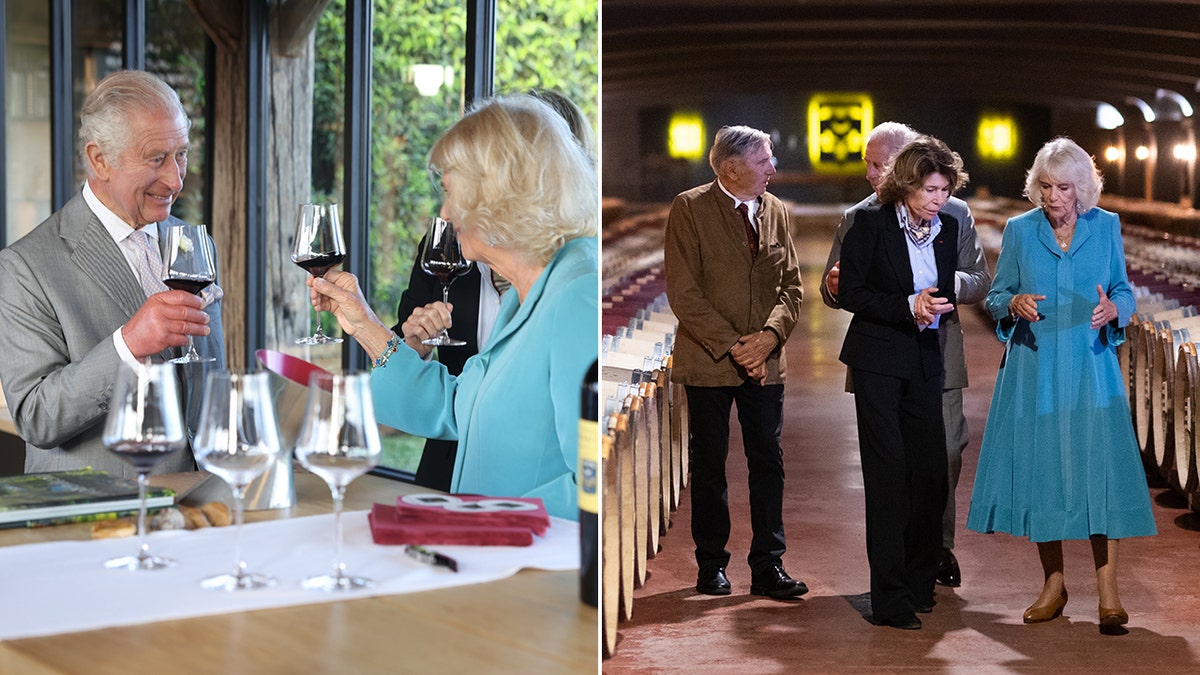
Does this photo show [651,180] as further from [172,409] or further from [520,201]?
[172,409]

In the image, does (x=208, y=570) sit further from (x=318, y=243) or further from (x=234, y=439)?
(x=318, y=243)

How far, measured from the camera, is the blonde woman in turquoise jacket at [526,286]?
1944 mm

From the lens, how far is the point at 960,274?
2.96m

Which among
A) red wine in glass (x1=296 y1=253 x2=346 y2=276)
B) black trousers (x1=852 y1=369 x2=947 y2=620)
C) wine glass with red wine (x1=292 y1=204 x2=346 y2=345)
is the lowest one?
black trousers (x1=852 y1=369 x2=947 y2=620)

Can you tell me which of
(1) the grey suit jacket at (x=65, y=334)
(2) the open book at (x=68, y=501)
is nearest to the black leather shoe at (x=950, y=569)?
(1) the grey suit jacket at (x=65, y=334)

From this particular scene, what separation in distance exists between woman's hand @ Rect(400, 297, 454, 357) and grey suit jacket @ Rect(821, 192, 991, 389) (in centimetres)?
103

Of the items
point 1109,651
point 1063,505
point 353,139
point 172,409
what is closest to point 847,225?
point 1063,505

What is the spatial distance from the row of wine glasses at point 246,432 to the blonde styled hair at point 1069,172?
2.00m

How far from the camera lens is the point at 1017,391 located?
299 cm

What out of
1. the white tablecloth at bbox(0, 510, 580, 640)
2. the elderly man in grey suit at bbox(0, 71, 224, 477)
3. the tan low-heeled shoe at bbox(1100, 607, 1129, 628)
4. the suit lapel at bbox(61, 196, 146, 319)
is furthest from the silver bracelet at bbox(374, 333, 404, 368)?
the tan low-heeled shoe at bbox(1100, 607, 1129, 628)

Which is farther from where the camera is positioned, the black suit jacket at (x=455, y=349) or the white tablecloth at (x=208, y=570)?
the black suit jacket at (x=455, y=349)

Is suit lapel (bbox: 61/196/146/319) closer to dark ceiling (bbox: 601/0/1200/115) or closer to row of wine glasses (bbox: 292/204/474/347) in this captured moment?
row of wine glasses (bbox: 292/204/474/347)

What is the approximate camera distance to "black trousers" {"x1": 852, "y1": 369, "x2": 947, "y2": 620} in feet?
9.82

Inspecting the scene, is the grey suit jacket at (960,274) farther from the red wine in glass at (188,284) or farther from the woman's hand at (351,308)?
the red wine in glass at (188,284)
